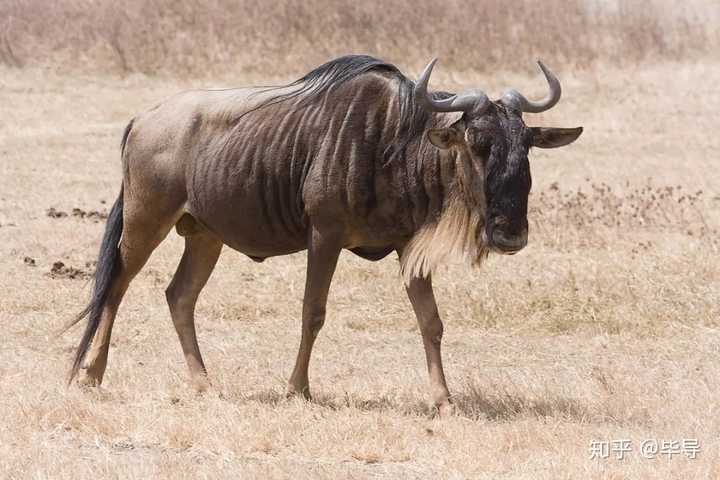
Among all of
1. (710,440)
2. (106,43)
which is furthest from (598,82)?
(710,440)

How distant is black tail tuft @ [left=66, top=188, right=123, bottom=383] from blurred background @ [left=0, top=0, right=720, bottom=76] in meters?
21.3

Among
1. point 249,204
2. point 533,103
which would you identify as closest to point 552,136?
point 533,103

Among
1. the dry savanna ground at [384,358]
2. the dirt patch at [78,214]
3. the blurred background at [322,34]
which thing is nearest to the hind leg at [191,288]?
the dry savanna ground at [384,358]

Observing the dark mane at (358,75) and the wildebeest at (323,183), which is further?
the dark mane at (358,75)

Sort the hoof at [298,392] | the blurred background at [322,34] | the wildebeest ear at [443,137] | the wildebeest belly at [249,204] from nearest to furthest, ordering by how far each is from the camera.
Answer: the wildebeest ear at [443,137]
the hoof at [298,392]
the wildebeest belly at [249,204]
the blurred background at [322,34]

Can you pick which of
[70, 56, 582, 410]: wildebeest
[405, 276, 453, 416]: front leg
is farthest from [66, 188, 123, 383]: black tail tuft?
[405, 276, 453, 416]: front leg

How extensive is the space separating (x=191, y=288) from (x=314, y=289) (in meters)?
1.14

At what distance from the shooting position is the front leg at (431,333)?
6266 mm

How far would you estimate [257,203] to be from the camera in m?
6.67

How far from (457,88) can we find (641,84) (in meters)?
4.25

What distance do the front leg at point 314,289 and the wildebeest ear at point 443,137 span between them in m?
0.82

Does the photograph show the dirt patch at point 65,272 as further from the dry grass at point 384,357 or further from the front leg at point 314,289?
the front leg at point 314,289

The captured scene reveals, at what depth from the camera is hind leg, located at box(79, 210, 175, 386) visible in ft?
22.9

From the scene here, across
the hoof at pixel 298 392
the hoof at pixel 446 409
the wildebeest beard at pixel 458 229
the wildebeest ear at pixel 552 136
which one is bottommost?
the hoof at pixel 298 392
